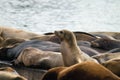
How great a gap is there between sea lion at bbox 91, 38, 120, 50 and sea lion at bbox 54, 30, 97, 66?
8.46 ft

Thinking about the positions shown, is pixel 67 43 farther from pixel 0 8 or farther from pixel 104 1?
pixel 104 1

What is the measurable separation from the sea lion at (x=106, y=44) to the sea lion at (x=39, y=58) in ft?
5.84

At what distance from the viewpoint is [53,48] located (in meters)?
11.6

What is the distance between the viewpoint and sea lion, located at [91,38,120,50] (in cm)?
1270

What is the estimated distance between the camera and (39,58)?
35.7ft

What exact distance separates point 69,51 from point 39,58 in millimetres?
1124

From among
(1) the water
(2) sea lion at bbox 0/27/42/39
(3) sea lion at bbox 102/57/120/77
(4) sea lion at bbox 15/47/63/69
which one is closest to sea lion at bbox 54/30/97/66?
(4) sea lion at bbox 15/47/63/69

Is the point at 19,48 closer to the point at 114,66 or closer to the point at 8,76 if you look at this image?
the point at 114,66

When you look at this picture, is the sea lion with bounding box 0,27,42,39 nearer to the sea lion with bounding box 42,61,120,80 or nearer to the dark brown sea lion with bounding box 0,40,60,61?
the dark brown sea lion with bounding box 0,40,60,61

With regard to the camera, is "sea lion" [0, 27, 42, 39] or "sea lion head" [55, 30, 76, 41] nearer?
"sea lion head" [55, 30, 76, 41]

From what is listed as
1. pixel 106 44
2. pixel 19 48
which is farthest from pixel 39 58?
pixel 106 44

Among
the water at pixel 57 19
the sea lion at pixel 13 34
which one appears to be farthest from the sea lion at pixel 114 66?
the water at pixel 57 19

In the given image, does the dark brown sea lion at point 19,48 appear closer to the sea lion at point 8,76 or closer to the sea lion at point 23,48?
the sea lion at point 23,48

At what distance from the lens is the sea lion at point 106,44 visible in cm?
1270
